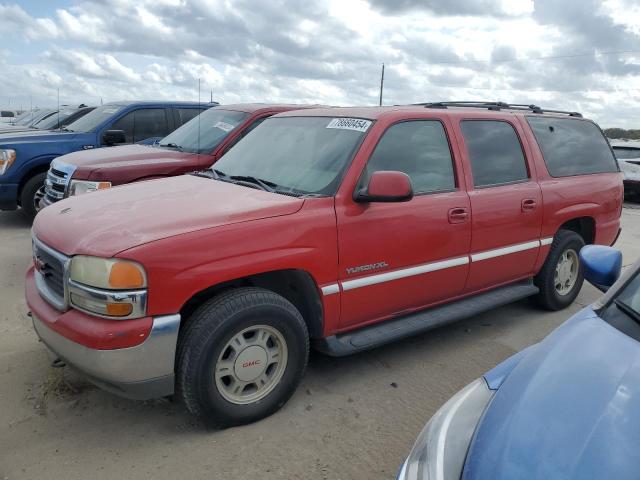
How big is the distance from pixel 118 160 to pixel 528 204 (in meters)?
4.35

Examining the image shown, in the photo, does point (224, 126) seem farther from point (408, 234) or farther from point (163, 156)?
point (408, 234)

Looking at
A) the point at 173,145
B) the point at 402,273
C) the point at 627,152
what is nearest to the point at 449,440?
the point at 402,273

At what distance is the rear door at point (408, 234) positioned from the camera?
3.38 metres

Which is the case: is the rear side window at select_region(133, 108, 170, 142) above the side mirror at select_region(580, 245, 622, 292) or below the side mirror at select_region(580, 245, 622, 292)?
above

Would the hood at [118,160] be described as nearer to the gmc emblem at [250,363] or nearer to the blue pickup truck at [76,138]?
the blue pickup truck at [76,138]

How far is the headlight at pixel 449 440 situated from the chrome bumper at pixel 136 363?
4.58ft

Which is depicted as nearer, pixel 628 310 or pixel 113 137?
pixel 628 310

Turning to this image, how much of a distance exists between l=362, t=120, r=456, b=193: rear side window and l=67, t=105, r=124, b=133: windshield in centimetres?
606

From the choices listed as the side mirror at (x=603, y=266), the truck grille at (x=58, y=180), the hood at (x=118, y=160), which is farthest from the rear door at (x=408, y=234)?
the truck grille at (x=58, y=180)

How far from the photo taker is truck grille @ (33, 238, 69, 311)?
284 centimetres

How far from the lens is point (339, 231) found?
129 inches

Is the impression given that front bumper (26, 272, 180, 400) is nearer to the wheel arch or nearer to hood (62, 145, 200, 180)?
the wheel arch

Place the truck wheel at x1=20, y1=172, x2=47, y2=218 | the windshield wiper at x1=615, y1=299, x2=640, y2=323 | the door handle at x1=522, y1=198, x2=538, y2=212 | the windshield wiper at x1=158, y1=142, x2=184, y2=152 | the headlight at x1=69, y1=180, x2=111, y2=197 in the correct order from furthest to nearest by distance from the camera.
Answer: the truck wheel at x1=20, y1=172, x2=47, y2=218
the windshield wiper at x1=158, y1=142, x2=184, y2=152
the headlight at x1=69, y1=180, x2=111, y2=197
the door handle at x1=522, y1=198, x2=538, y2=212
the windshield wiper at x1=615, y1=299, x2=640, y2=323

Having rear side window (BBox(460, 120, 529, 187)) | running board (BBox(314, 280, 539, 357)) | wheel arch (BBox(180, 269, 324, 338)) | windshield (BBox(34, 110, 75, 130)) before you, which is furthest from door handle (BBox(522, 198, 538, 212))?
windshield (BBox(34, 110, 75, 130))
